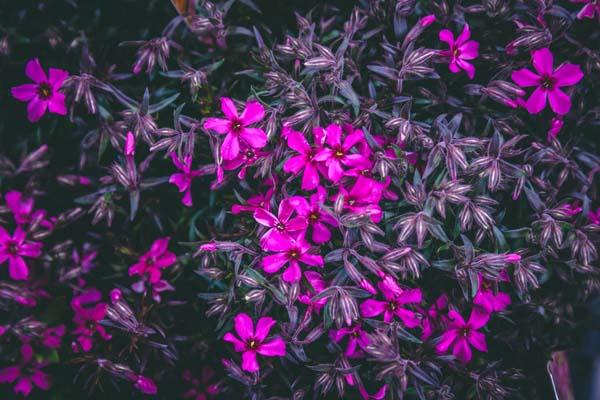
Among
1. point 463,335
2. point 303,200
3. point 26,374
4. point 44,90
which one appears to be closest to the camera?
point 303,200

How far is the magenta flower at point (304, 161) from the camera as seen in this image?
141cm

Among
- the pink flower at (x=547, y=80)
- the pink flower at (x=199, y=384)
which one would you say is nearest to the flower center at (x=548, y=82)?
the pink flower at (x=547, y=80)

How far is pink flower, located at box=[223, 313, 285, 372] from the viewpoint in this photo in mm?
1449

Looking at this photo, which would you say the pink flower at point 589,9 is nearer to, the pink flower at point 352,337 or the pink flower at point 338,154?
the pink flower at point 338,154

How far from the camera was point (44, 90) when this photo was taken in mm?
1654

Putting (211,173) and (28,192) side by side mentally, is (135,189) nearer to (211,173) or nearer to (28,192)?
(211,173)

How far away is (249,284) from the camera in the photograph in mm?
1410

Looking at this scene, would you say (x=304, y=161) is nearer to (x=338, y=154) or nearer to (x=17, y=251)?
(x=338, y=154)

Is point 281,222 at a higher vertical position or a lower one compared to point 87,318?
higher

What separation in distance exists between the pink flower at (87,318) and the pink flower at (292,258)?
2.17 feet

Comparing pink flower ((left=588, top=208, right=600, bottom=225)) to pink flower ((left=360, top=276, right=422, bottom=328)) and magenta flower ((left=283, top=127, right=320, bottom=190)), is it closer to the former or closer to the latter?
pink flower ((left=360, top=276, right=422, bottom=328))

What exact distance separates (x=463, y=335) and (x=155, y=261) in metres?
1.02

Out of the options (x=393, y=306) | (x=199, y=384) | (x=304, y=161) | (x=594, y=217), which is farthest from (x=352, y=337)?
(x=594, y=217)

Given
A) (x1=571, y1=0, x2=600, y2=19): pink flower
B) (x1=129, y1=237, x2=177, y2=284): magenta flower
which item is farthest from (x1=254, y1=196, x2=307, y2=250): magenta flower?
(x1=571, y1=0, x2=600, y2=19): pink flower
